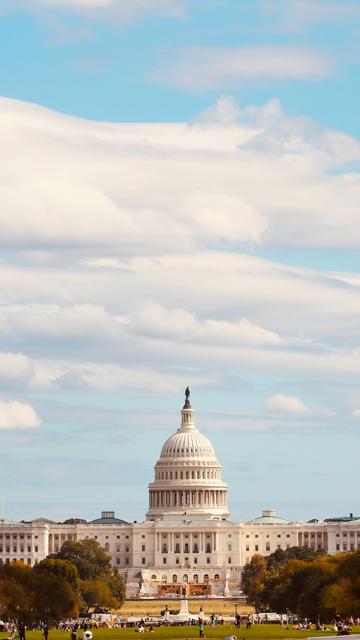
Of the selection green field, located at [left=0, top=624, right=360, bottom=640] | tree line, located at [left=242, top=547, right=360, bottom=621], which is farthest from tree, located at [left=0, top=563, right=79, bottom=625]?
tree line, located at [left=242, top=547, right=360, bottom=621]

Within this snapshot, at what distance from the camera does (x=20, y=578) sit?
15988 centimetres

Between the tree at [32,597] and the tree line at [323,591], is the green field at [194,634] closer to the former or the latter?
the tree at [32,597]

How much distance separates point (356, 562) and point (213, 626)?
5049 centimetres

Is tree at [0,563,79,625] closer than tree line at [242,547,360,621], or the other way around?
tree line at [242,547,360,621]

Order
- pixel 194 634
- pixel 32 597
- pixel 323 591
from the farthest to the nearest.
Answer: pixel 323 591 → pixel 194 634 → pixel 32 597

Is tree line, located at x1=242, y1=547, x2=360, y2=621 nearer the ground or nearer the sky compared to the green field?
nearer the sky

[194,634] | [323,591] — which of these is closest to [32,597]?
[194,634]

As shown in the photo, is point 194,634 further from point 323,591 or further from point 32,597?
point 32,597

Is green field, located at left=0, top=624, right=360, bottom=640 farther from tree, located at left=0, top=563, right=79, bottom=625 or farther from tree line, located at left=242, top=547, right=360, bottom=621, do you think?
tree line, located at left=242, top=547, right=360, bottom=621

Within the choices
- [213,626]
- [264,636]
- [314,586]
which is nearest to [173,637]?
[264,636]

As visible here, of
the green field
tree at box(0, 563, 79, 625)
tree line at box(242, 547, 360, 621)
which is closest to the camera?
tree line at box(242, 547, 360, 621)

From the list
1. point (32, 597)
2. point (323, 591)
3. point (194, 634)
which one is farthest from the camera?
point (323, 591)

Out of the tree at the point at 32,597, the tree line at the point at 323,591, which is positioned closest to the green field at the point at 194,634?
the tree at the point at 32,597

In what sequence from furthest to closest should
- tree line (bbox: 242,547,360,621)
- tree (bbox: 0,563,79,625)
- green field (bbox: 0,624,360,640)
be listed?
green field (bbox: 0,624,360,640) < tree (bbox: 0,563,79,625) < tree line (bbox: 242,547,360,621)
